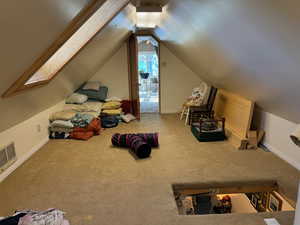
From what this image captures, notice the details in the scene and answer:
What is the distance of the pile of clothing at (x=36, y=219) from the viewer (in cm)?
178

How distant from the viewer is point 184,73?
18.6 ft

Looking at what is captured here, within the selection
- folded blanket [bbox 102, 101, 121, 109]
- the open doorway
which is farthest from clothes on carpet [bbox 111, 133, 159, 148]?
the open doorway

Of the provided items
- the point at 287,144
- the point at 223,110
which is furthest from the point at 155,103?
the point at 287,144

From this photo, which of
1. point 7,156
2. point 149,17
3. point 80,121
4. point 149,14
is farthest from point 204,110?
point 7,156

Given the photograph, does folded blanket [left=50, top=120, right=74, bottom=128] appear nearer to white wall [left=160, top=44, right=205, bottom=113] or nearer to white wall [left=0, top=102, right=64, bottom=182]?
white wall [left=0, top=102, right=64, bottom=182]

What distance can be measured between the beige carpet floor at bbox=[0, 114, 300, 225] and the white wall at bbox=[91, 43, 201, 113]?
2.02m

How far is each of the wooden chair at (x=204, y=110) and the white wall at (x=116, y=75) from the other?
1745 mm

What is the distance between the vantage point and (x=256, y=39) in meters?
1.79

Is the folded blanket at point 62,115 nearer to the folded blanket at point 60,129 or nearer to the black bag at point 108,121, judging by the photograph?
the folded blanket at point 60,129

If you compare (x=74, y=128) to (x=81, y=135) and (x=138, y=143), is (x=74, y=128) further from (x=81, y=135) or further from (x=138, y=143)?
(x=138, y=143)

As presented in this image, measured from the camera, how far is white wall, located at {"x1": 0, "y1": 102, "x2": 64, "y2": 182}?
2897mm

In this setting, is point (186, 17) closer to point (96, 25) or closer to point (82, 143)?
point (96, 25)

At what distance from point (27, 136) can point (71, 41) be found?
1.51 metres

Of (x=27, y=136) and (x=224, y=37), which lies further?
(x=27, y=136)
